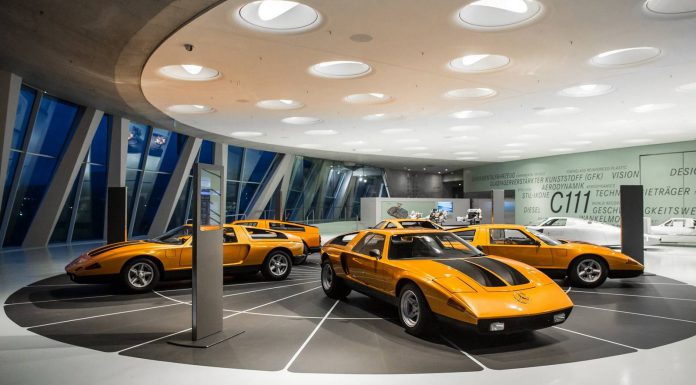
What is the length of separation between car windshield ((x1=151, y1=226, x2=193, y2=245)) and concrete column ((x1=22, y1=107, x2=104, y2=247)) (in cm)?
867

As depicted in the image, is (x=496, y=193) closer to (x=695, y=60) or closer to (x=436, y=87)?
(x=436, y=87)

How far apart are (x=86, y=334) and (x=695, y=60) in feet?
37.4

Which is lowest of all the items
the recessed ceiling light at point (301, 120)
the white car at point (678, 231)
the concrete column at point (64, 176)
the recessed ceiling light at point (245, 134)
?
the white car at point (678, 231)

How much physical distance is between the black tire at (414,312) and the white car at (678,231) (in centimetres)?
1584

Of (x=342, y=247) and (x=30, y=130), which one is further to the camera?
(x=30, y=130)

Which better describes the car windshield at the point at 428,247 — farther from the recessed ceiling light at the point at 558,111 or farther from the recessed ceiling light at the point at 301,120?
the recessed ceiling light at the point at 301,120

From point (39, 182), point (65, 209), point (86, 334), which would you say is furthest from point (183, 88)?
point (65, 209)

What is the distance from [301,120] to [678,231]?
15212 millimetres

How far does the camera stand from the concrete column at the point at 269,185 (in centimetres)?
2667

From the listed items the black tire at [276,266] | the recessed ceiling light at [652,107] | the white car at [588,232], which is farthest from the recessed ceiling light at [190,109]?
the recessed ceiling light at [652,107]

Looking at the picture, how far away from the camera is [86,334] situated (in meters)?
5.39

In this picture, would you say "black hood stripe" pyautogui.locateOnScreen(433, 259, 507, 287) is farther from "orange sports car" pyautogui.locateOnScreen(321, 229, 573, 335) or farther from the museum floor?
the museum floor

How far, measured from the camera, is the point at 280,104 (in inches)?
511

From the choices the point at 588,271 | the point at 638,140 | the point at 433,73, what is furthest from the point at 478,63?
the point at 638,140
